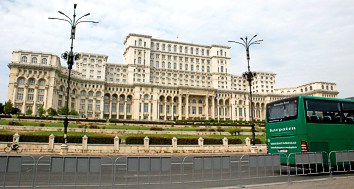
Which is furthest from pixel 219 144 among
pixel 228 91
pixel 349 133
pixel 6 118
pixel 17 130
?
pixel 228 91

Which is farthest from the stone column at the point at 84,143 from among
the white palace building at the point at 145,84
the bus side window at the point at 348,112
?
Result: the white palace building at the point at 145,84

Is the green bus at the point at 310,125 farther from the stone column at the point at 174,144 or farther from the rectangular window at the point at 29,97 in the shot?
the rectangular window at the point at 29,97

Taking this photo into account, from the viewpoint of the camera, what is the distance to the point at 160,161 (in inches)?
378

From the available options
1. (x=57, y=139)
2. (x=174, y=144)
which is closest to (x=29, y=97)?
(x=57, y=139)

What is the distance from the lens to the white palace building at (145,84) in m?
83.3

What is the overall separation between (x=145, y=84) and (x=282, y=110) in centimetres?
8906

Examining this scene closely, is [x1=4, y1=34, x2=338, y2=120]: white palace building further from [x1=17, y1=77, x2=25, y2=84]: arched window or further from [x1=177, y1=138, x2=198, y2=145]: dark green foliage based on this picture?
[x1=177, y1=138, x2=198, y2=145]: dark green foliage

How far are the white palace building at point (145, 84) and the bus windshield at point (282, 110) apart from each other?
82197 millimetres

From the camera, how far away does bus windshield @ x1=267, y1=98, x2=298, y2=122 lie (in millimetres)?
13732

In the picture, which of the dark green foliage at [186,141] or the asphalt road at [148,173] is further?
the dark green foliage at [186,141]

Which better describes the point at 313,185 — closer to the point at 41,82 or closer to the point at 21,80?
the point at 41,82

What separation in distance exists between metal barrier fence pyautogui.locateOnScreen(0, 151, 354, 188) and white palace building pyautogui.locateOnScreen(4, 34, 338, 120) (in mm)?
81702

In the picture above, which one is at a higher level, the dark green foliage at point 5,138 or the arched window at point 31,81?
the arched window at point 31,81

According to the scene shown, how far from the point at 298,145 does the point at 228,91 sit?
102 meters
